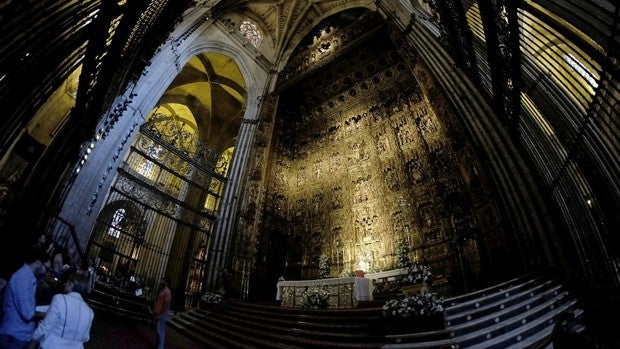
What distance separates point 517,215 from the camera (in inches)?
262

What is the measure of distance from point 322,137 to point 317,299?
10.1 m

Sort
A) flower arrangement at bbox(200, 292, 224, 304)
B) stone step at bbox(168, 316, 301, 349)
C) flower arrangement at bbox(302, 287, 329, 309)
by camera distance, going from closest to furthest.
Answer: stone step at bbox(168, 316, 301, 349) → flower arrangement at bbox(302, 287, 329, 309) → flower arrangement at bbox(200, 292, 224, 304)

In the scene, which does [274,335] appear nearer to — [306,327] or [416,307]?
[306,327]

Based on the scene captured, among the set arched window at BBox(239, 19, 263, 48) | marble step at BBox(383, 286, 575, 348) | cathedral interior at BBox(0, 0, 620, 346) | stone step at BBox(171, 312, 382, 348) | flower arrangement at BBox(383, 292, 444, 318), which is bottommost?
stone step at BBox(171, 312, 382, 348)

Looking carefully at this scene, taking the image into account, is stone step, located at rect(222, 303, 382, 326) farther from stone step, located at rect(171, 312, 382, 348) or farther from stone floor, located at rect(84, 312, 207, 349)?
stone floor, located at rect(84, 312, 207, 349)

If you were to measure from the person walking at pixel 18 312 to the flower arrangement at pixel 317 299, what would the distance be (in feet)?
20.8

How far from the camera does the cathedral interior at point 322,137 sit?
4.23m

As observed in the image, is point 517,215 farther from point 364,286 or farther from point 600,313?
point 364,286

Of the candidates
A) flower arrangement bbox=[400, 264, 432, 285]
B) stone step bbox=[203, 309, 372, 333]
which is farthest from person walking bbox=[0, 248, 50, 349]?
flower arrangement bbox=[400, 264, 432, 285]

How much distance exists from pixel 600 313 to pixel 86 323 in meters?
6.78

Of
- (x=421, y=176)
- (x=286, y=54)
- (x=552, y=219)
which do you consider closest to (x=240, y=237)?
(x=421, y=176)

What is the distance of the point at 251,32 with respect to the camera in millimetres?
18375

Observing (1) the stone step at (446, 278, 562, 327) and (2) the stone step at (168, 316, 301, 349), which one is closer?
(1) the stone step at (446, 278, 562, 327)

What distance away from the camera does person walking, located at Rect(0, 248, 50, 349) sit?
2.35m
